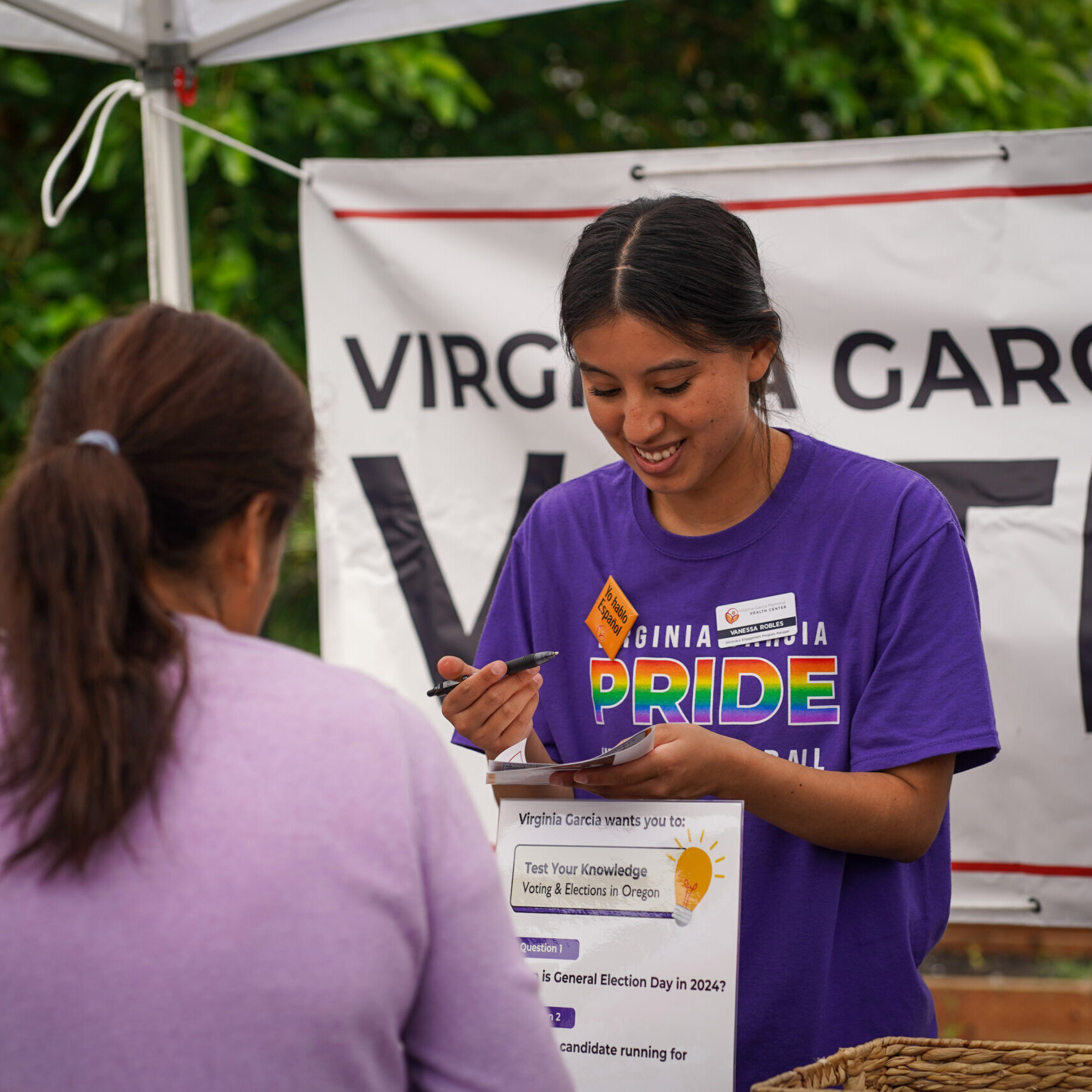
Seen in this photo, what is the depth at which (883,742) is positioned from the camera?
141cm

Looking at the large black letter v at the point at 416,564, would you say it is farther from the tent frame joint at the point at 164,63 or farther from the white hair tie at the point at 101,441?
the white hair tie at the point at 101,441

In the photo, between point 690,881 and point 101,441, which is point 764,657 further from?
point 101,441

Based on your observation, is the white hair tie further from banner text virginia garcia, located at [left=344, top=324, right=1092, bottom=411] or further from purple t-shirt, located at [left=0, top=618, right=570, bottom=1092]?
banner text virginia garcia, located at [left=344, top=324, right=1092, bottom=411]

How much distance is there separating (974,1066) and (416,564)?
1686 mm

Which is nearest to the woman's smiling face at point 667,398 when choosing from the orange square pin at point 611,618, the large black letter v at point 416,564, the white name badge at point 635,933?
the orange square pin at point 611,618

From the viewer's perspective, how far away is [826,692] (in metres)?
1.47

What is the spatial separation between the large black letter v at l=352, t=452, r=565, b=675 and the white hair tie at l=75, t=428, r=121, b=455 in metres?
1.82

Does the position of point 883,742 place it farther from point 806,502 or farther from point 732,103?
point 732,103

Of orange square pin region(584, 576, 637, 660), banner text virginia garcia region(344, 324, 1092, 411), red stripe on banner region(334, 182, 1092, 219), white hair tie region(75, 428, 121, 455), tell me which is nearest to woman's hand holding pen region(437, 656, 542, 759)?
orange square pin region(584, 576, 637, 660)

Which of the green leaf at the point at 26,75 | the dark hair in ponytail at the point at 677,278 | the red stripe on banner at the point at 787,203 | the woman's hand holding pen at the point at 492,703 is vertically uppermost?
the green leaf at the point at 26,75

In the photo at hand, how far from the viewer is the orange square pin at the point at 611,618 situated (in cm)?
157

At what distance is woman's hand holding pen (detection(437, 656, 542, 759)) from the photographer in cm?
143

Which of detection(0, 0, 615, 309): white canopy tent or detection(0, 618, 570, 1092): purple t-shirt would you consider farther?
detection(0, 0, 615, 309): white canopy tent

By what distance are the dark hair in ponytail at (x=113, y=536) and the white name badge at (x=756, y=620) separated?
0.69m
